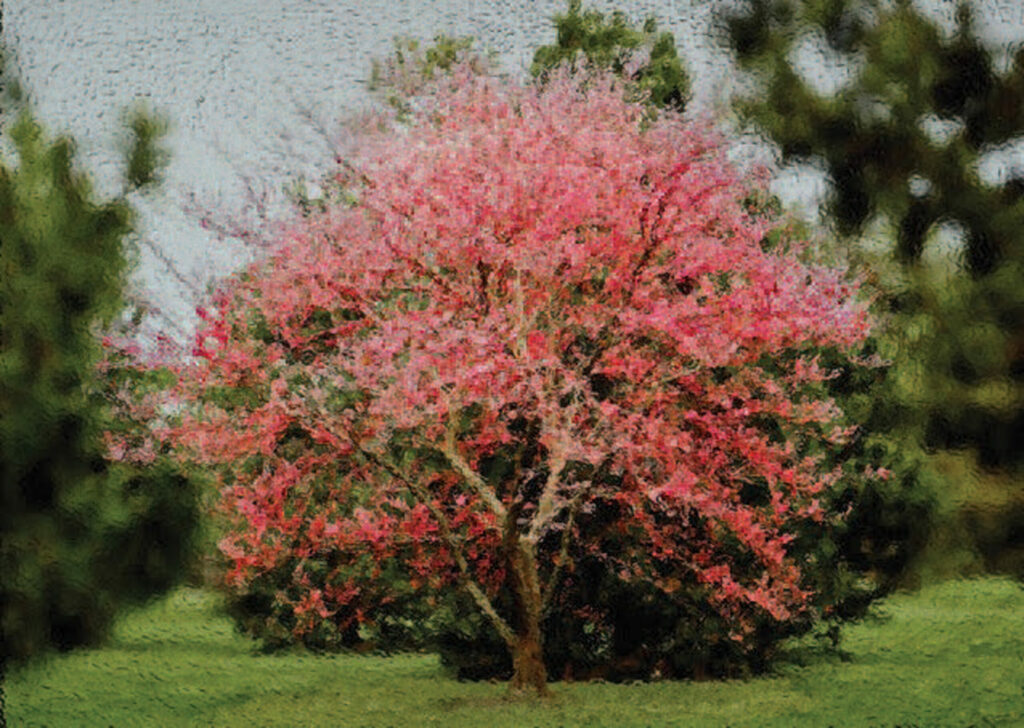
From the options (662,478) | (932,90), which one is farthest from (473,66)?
(932,90)

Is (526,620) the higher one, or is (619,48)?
(619,48)

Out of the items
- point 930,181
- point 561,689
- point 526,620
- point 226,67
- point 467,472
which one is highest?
point 930,181

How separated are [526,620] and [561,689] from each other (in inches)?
61.7

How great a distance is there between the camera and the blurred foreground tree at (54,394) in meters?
14.9

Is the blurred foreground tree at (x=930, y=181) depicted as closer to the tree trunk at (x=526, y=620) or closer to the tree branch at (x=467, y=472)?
the tree branch at (x=467, y=472)

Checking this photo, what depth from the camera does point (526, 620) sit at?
40.2 feet


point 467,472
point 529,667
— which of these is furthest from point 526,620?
point 467,472

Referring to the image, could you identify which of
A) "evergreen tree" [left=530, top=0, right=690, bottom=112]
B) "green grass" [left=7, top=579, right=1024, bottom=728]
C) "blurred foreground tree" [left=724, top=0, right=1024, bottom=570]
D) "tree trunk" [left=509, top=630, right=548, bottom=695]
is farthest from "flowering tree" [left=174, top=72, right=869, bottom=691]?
"blurred foreground tree" [left=724, top=0, right=1024, bottom=570]

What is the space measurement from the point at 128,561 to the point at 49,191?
5092 millimetres

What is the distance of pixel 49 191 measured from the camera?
15.7 metres

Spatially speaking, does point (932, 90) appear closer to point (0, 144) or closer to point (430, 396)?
point (430, 396)

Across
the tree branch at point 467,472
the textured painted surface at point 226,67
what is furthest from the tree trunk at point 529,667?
the textured painted surface at point 226,67

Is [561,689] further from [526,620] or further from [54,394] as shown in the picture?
[54,394]

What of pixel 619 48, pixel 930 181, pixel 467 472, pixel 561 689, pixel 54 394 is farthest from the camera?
pixel 930 181
